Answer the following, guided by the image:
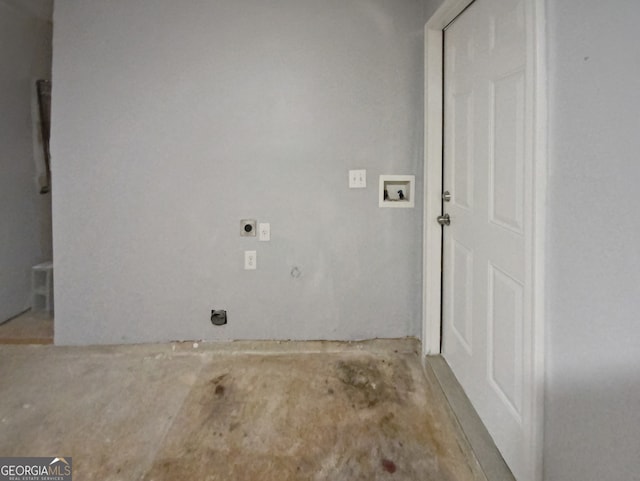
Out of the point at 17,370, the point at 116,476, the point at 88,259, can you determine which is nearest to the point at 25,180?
the point at 88,259

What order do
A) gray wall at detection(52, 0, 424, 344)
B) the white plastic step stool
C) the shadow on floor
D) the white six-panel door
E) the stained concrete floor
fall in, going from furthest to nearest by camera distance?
the white plastic step stool → the shadow on floor → gray wall at detection(52, 0, 424, 344) → the stained concrete floor → the white six-panel door

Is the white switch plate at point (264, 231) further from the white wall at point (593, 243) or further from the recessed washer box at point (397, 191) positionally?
the white wall at point (593, 243)

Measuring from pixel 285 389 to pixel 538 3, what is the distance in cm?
190

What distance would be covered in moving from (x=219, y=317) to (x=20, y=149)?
2.14 m

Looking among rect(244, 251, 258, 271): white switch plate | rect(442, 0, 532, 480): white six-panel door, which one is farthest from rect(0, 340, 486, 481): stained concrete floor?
rect(244, 251, 258, 271): white switch plate

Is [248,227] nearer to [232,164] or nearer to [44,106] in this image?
[232,164]

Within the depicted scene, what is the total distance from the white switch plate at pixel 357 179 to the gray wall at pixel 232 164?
4cm

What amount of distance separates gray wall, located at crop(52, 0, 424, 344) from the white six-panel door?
425mm

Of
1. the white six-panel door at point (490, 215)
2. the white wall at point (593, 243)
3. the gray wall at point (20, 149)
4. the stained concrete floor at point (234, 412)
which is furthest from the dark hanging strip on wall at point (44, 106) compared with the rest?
the white wall at point (593, 243)

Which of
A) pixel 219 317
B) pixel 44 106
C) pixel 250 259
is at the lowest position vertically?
pixel 219 317

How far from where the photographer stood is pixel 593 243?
93cm

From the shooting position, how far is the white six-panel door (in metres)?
1.33

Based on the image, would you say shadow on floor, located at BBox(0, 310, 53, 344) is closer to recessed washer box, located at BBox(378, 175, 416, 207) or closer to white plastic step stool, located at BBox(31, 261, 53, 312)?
white plastic step stool, located at BBox(31, 261, 53, 312)

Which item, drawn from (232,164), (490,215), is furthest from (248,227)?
(490,215)
